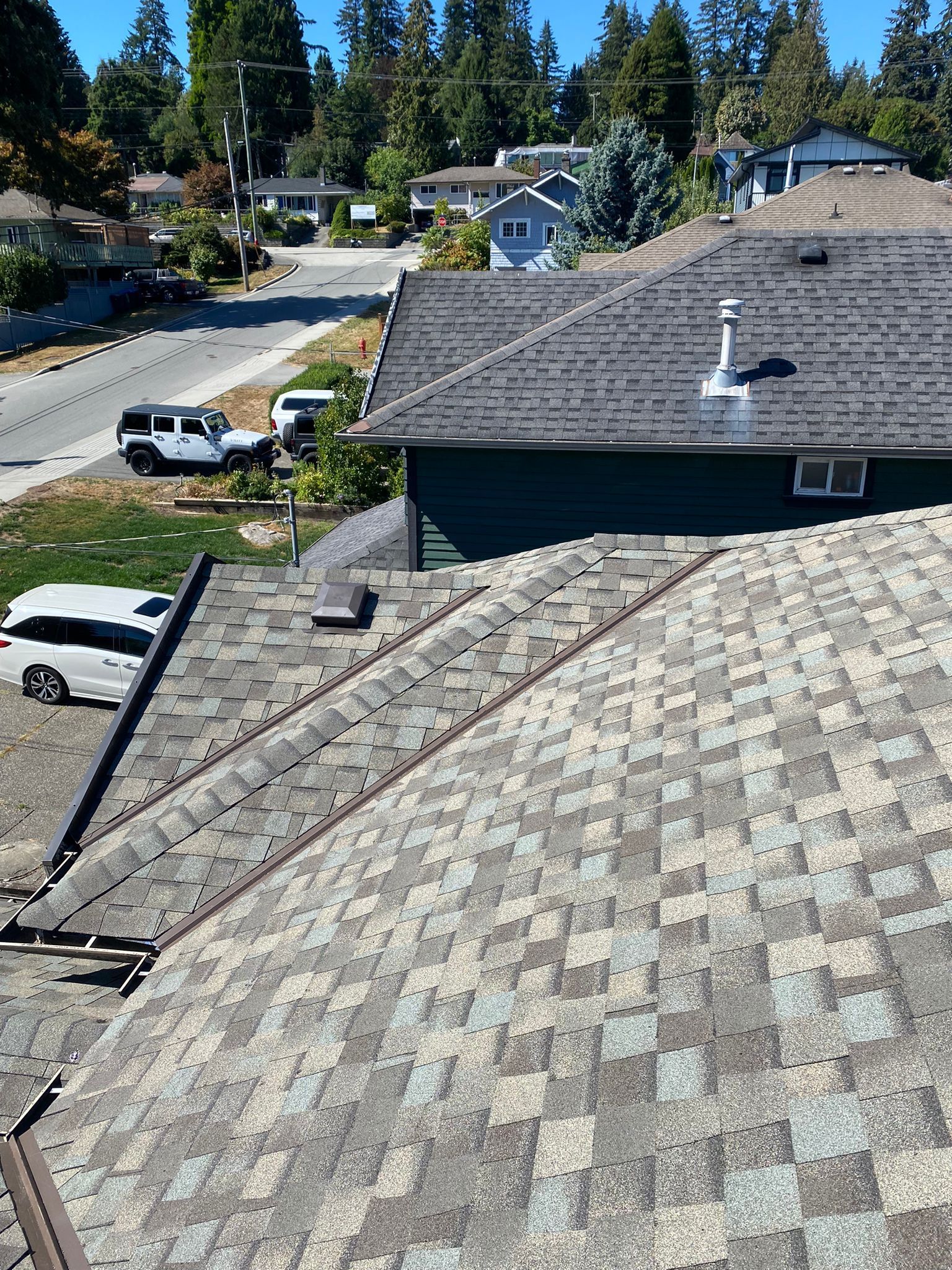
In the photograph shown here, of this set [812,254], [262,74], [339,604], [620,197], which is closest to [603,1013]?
[339,604]

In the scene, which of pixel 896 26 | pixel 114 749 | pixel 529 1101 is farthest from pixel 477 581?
pixel 896 26

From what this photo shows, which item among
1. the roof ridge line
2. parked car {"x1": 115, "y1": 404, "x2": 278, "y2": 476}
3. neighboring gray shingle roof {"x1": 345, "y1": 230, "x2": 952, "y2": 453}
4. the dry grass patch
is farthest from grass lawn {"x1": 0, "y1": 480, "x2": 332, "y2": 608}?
neighboring gray shingle roof {"x1": 345, "y1": 230, "x2": 952, "y2": 453}

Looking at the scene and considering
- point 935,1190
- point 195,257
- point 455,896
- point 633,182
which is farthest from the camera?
point 195,257

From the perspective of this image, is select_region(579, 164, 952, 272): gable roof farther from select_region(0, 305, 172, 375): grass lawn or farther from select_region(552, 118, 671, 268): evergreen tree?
select_region(0, 305, 172, 375): grass lawn

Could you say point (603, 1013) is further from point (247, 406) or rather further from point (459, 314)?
point (247, 406)

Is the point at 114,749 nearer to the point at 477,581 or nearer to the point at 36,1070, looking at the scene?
the point at 36,1070

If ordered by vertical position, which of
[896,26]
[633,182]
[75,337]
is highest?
[896,26]
